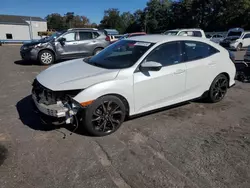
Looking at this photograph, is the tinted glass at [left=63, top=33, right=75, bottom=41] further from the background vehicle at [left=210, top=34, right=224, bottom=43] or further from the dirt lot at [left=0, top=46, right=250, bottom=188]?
the background vehicle at [left=210, top=34, right=224, bottom=43]

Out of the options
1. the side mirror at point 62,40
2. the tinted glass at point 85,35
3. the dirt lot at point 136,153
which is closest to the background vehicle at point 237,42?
the tinted glass at point 85,35

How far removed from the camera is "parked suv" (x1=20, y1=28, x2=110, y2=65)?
9.95 m

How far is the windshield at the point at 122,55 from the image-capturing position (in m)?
3.81

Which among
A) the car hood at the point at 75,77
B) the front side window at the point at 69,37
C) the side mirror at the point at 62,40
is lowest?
the car hood at the point at 75,77

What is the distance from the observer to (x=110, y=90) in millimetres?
3359

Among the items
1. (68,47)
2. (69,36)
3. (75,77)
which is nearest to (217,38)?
(69,36)

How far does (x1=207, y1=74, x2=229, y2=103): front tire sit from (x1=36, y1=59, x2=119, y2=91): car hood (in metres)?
2.52

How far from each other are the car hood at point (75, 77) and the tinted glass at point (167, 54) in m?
0.82

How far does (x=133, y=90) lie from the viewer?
3613 mm

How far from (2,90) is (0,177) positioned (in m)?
4.11

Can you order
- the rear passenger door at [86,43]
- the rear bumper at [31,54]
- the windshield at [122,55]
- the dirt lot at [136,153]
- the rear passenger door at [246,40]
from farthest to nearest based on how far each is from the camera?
1. the rear passenger door at [246,40]
2. the rear passenger door at [86,43]
3. the rear bumper at [31,54]
4. the windshield at [122,55]
5. the dirt lot at [136,153]

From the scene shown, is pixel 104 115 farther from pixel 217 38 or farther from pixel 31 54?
pixel 217 38

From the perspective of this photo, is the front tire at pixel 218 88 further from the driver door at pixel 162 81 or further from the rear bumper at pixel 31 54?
the rear bumper at pixel 31 54

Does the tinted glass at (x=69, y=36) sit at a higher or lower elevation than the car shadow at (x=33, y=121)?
higher
